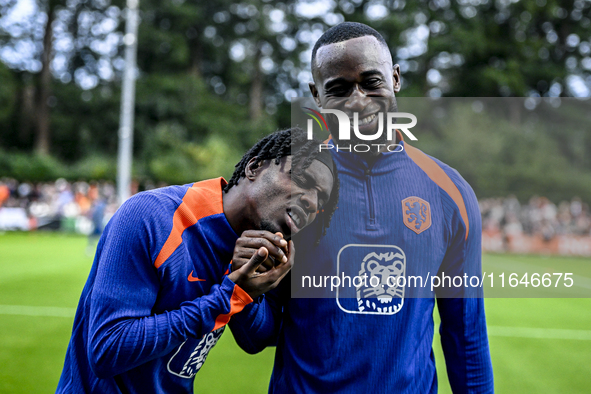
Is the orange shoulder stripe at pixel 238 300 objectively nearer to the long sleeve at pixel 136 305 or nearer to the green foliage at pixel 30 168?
the long sleeve at pixel 136 305

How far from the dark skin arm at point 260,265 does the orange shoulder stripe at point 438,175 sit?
0.62 meters

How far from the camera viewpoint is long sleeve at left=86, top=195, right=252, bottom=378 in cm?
157

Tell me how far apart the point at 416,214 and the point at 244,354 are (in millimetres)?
4376

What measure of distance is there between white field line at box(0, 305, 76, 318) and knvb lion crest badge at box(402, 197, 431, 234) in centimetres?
637

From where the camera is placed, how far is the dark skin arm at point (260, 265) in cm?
160

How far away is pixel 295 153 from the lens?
182cm

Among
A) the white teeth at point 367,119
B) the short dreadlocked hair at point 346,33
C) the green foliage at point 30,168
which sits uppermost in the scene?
the green foliage at point 30,168

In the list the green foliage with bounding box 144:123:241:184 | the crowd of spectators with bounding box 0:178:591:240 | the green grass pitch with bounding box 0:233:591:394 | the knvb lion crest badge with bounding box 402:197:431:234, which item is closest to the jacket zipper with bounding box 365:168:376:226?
the knvb lion crest badge with bounding box 402:197:431:234

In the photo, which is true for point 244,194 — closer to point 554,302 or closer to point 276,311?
point 276,311

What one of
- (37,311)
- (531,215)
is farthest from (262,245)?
(37,311)

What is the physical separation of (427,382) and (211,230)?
979 mm

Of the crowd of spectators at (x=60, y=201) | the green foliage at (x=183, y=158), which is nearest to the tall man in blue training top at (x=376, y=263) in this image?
the crowd of spectators at (x=60, y=201)

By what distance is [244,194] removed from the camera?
6.08 feet

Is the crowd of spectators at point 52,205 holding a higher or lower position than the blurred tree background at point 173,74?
lower
